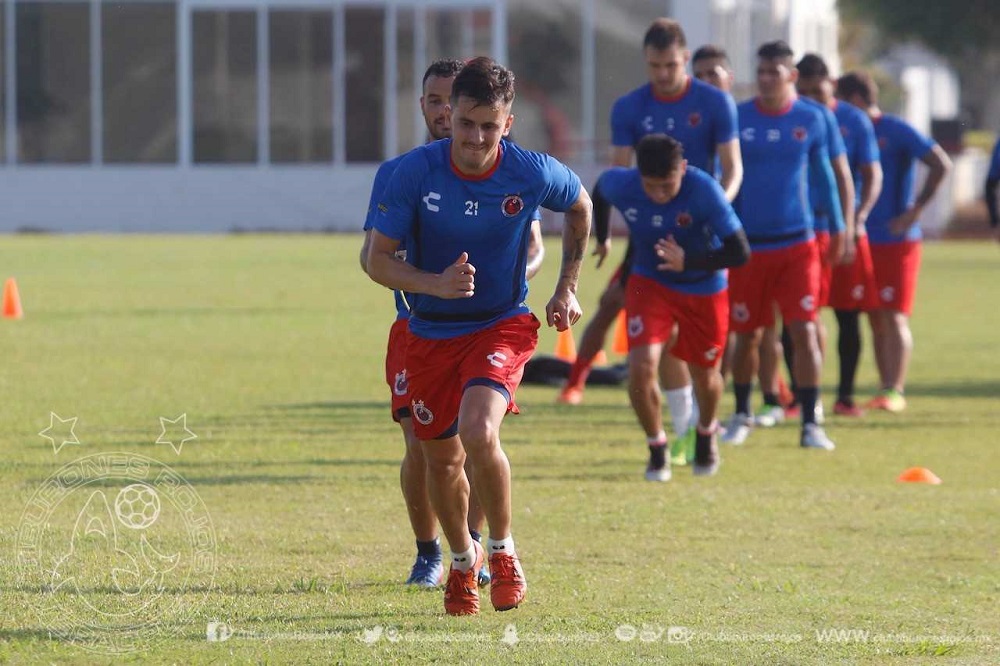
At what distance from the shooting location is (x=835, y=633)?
22.1 feet

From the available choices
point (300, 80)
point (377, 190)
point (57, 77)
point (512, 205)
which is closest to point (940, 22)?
point (300, 80)

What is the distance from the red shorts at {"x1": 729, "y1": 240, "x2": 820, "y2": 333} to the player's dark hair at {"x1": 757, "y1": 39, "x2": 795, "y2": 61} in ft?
3.70

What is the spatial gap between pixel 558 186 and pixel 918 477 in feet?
14.2

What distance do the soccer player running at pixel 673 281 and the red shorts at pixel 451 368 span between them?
3174 mm

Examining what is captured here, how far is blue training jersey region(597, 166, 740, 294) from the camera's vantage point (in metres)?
10.2

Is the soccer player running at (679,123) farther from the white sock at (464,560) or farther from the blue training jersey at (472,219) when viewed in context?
the white sock at (464,560)

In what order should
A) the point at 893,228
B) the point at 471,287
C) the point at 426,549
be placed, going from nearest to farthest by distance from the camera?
1. the point at 471,287
2. the point at 426,549
3. the point at 893,228

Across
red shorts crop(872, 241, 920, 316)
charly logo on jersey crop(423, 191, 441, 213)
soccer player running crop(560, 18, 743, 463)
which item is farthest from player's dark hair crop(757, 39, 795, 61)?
charly logo on jersey crop(423, 191, 441, 213)

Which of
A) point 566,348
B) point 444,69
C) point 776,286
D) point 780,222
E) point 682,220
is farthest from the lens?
point 566,348

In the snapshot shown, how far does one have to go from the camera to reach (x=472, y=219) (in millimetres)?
6879

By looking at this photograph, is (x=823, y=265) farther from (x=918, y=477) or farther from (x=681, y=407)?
(x=918, y=477)

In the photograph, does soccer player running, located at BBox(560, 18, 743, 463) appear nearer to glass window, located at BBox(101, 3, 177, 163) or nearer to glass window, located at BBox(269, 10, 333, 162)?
glass window, located at BBox(269, 10, 333, 162)

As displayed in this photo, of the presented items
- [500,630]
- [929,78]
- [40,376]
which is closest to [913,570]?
[500,630]

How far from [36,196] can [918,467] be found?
33.7 metres
